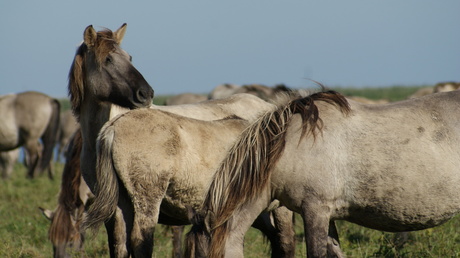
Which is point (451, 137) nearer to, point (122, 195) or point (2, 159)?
point (122, 195)

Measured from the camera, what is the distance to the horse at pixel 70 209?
22.3 ft

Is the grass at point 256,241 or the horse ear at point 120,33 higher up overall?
the horse ear at point 120,33

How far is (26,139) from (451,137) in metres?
11.5

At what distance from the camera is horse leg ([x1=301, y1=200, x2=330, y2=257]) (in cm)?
401

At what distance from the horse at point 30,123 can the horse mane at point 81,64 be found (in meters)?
7.86

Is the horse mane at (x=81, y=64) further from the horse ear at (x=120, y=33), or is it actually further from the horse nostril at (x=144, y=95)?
the horse nostril at (x=144, y=95)

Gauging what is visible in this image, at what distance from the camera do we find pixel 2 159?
52.7 ft

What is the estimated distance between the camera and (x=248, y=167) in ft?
13.6

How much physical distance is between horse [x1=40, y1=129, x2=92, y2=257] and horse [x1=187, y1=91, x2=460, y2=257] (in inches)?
121

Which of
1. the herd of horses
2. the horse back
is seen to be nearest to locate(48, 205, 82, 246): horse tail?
the herd of horses

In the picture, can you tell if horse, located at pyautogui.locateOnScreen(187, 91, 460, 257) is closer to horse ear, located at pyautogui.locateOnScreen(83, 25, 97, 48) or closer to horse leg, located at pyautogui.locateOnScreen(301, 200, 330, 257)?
horse leg, located at pyautogui.locateOnScreen(301, 200, 330, 257)

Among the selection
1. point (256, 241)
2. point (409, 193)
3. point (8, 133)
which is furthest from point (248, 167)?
point (8, 133)

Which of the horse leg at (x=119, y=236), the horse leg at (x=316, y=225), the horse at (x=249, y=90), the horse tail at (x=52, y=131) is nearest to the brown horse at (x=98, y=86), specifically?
the horse leg at (x=119, y=236)

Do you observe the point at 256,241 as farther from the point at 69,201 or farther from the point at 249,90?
the point at 249,90
